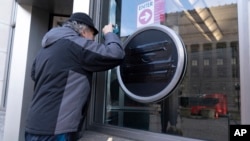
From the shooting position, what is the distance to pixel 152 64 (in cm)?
199

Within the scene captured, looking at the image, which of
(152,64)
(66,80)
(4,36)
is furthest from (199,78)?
(4,36)

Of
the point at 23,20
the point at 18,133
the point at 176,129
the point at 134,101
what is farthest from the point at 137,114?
the point at 23,20

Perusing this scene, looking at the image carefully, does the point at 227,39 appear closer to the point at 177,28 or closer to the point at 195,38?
the point at 195,38

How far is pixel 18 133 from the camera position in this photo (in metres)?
3.06

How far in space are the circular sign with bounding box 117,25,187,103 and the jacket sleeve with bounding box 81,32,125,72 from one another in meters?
0.30

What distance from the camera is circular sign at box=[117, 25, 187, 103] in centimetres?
178

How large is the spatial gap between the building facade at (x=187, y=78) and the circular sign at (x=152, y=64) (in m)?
0.01

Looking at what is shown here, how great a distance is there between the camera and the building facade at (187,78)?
58.8 inches

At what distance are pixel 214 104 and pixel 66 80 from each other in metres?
0.93

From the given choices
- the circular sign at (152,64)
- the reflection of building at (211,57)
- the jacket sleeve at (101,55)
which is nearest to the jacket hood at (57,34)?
the jacket sleeve at (101,55)

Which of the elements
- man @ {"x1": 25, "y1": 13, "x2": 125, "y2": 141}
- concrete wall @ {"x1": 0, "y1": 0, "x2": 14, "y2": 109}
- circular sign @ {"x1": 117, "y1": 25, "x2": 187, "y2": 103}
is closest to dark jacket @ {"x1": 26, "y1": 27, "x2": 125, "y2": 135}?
man @ {"x1": 25, "y1": 13, "x2": 125, "y2": 141}

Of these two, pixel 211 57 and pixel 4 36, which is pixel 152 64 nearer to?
pixel 211 57

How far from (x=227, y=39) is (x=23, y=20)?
2.50 meters

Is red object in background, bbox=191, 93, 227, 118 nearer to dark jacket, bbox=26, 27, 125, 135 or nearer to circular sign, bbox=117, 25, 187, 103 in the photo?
circular sign, bbox=117, 25, 187, 103
